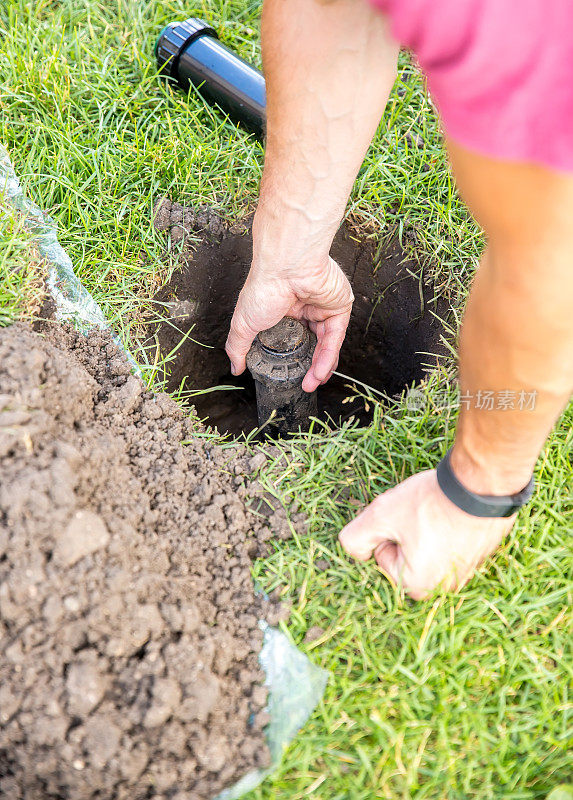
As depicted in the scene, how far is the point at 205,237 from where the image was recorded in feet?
7.46

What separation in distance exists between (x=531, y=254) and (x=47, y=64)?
200 centimetres

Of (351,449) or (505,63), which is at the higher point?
(505,63)

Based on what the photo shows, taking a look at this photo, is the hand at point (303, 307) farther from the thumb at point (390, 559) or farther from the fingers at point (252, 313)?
the thumb at point (390, 559)

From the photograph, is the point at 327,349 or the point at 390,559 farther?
the point at 327,349

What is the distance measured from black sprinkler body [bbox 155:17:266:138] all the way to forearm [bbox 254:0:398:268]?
617 mm

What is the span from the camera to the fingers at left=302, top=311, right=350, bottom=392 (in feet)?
7.13

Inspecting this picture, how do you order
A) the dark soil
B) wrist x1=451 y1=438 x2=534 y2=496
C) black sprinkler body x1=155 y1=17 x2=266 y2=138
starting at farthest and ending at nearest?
black sprinkler body x1=155 y1=17 x2=266 y2=138 < the dark soil < wrist x1=451 y1=438 x2=534 y2=496

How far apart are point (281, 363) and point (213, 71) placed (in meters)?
1.07

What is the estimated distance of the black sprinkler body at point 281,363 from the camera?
6.90 feet

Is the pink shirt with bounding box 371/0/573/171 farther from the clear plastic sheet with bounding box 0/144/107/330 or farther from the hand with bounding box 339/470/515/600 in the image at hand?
the clear plastic sheet with bounding box 0/144/107/330

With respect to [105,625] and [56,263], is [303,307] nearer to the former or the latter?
[56,263]

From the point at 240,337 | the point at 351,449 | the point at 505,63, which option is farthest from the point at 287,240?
the point at 505,63

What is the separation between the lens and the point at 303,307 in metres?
2.18

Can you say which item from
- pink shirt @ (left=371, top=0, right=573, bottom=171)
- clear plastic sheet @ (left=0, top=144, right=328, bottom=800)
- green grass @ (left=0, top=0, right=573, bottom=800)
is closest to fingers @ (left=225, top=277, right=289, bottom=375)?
green grass @ (left=0, top=0, right=573, bottom=800)
